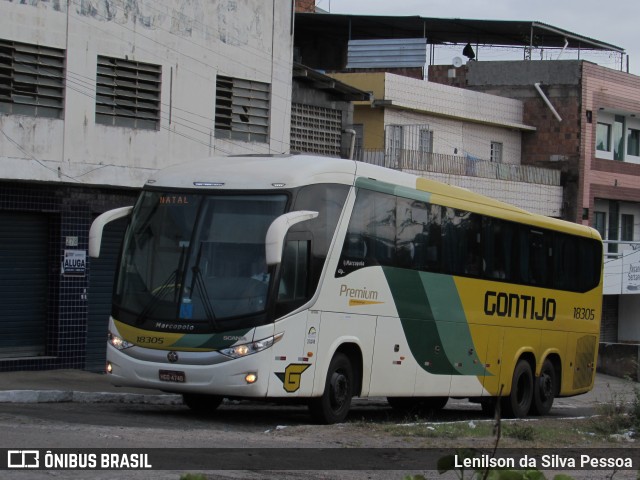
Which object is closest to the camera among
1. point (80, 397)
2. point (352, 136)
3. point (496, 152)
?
point (80, 397)

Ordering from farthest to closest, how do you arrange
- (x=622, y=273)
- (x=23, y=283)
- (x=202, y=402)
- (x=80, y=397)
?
1. (x=622, y=273)
2. (x=23, y=283)
3. (x=80, y=397)
4. (x=202, y=402)

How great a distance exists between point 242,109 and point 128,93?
320 centimetres

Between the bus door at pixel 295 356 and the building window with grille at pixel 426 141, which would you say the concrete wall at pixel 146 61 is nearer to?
the bus door at pixel 295 356

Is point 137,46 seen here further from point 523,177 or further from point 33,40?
point 523,177

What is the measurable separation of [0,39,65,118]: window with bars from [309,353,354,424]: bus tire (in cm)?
768

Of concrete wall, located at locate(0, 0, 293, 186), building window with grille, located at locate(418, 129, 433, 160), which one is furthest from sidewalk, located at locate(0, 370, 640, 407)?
building window with grille, located at locate(418, 129, 433, 160)

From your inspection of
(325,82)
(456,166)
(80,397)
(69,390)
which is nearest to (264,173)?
(80,397)

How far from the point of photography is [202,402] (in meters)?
15.9

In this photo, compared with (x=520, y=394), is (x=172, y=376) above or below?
above

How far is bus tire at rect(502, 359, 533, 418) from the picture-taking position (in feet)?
63.3

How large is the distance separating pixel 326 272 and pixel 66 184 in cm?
723

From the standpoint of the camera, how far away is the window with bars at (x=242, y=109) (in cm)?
2289

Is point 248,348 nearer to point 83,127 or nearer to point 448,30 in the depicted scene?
point 83,127

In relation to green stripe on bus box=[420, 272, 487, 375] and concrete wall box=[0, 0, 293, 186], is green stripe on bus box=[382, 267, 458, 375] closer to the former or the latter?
green stripe on bus box=[420, 272, 487, 375]
